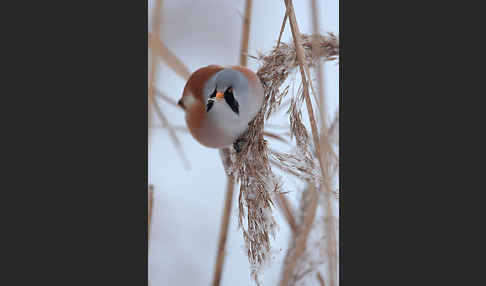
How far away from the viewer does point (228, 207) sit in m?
3.11

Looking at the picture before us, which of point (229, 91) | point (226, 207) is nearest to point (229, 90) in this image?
point (229, 91)

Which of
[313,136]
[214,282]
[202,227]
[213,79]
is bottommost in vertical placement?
[214,282]

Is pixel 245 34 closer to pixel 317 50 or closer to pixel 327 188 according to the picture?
pixel 317 50

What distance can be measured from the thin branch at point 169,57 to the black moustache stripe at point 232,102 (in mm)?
233

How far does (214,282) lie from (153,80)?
84 centimetres

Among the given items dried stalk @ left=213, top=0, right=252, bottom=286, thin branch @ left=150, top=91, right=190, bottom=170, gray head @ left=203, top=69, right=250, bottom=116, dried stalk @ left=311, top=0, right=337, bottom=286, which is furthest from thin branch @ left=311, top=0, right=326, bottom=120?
thin branch @ left=150, top=91, right=190, bottom=170

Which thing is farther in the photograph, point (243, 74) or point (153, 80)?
point (153, 80)

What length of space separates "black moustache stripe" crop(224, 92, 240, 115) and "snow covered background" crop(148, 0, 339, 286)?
0.16 meters

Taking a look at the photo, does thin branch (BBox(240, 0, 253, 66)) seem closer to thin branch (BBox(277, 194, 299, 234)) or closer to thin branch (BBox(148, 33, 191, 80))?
thin branch (BBox(148, 33, 191, 80))

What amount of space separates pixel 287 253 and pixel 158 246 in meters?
0.53

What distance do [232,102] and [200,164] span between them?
31 cm
